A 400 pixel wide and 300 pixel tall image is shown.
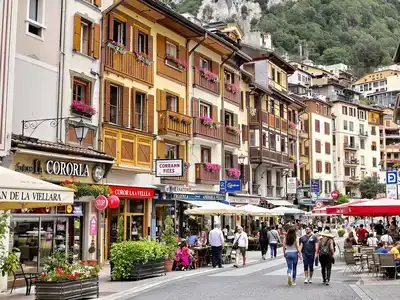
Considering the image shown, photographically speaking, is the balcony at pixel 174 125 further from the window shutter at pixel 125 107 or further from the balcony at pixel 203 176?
the window shutter at pixel 125 107

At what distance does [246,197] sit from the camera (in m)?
40.3

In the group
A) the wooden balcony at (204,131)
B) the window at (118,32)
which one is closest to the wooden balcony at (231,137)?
the wooden balcony at (204,131)

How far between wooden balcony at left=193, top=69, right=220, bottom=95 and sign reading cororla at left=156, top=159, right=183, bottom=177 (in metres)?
8.24

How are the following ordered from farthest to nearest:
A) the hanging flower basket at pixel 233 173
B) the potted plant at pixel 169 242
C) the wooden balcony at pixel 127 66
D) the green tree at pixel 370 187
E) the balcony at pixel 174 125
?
the green tree at pixel 370 187 → the hanging flower basket at pixel 233 173 → the balcony at pixel 174 125 → the wooden balcony at pixel 127 66 → the potted plant at pixel 169 242

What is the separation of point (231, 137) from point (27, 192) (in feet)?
87.9

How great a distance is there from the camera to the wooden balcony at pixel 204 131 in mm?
32938

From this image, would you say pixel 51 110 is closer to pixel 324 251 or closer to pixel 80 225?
pixel 80 225

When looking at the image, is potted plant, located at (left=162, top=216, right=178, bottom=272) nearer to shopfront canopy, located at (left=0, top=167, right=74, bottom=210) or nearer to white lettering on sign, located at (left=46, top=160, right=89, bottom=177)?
white lettering on sign, located at (left=46, top=160, right=89, bottom=177)

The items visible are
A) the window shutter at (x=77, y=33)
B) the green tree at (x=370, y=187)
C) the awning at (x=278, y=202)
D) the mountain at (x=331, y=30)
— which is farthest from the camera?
the mountain at (x=331, y=30)

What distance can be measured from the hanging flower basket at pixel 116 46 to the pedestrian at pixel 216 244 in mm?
8768

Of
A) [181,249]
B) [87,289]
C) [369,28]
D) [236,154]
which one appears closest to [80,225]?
[181,249]

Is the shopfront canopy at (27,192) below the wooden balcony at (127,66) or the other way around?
below

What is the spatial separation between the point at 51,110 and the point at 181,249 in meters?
7.27

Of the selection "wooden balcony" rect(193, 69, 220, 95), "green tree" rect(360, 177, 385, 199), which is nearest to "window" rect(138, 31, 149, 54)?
"wooden balcony" rect(193, 69, 220, 95)
